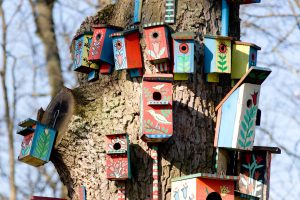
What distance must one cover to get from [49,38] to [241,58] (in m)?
6.15

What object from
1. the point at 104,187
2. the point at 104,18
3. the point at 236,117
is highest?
the point at 104,18

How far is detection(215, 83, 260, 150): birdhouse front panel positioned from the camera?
4242 mm

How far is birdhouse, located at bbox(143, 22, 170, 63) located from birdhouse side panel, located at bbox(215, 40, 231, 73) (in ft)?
0.85

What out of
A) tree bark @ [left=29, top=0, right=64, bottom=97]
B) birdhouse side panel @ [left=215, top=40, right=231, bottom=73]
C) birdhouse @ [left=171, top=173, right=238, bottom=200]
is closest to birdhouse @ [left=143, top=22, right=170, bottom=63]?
birdhouse side panel @ [left=215, top=40, right=231, bottom=73]

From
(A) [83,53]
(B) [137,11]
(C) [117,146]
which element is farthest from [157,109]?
(A) [83,53]

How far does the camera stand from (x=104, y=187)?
171 inches

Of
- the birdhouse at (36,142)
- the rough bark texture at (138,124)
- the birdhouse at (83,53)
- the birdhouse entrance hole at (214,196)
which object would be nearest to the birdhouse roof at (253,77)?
the rough bark texture at (138,124)

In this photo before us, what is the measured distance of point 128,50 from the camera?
4.41 m

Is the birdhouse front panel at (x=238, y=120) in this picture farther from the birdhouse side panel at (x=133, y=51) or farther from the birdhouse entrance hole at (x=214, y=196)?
the birdhouse side panel at (x=133, y=51)

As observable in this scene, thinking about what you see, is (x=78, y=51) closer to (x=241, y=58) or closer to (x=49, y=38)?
(x=241, y=58)

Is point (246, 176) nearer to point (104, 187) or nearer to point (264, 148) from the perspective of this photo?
point (264, 148)

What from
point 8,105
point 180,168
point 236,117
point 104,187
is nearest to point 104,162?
point 104,187

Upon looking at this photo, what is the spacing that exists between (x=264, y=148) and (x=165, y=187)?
2.01 ft

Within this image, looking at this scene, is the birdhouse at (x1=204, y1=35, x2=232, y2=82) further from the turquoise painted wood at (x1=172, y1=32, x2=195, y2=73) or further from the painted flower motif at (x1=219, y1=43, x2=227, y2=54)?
the turquoise painted wood at (x1=172, y1=32, x2=195, y2=73)
